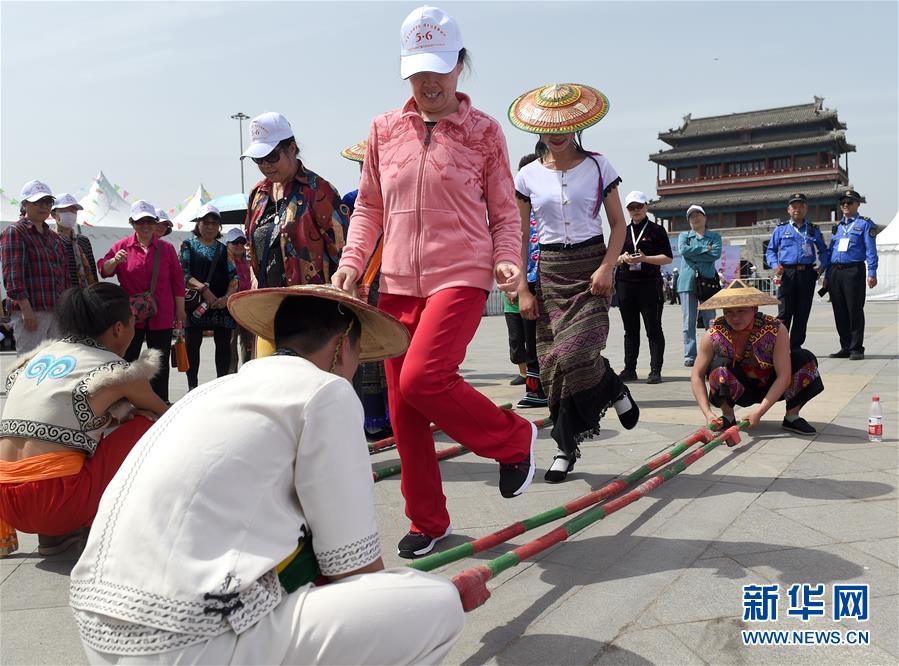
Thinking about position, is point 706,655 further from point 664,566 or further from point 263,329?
point 263,329

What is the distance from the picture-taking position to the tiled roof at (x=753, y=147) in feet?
176

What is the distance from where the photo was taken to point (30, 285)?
646cm

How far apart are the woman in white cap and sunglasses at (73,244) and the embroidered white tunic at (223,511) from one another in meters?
5.78

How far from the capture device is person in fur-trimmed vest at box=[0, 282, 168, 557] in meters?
3.02

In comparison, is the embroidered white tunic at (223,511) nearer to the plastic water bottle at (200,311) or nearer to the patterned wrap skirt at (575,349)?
the patterned wrap skirt at (575,349)

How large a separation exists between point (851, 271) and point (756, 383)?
217 inches

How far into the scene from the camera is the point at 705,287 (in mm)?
9172

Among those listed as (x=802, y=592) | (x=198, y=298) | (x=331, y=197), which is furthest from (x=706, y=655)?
(x=198, y=298)

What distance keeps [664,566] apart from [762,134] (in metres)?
60.0

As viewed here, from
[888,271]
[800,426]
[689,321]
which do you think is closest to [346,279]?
[800,426]

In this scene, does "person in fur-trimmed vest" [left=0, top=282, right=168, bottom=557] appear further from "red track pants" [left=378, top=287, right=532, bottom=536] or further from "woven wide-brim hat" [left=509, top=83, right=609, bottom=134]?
"woven wide-brim hat" [left=509, top=83, right=609, bottom=134]

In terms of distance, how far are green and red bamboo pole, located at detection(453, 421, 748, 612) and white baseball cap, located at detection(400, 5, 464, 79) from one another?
175 centimetres

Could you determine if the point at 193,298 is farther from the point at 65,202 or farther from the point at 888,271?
the point at 888,271

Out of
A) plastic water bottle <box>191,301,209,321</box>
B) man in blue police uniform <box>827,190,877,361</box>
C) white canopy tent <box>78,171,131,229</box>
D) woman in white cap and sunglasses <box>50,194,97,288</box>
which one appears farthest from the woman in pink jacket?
white canopy tent <box>78,171,131,229</box>
